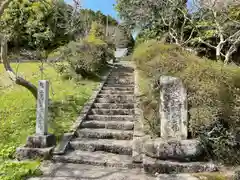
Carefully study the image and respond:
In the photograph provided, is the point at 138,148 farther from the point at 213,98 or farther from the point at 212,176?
the point at 213,98

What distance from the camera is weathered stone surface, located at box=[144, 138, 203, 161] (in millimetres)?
4352

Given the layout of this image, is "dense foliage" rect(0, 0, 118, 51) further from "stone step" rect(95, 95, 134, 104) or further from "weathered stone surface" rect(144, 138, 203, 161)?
"weathered stone surface" rect(144, 138, 203, 161)

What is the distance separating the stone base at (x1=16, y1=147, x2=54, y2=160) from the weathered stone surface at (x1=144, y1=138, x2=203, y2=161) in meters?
2.23

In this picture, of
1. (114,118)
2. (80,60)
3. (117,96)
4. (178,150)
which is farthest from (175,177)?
(80,60)

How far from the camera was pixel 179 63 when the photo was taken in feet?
18.3

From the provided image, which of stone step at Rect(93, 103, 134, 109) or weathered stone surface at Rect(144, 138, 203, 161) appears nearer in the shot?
weathered stone surface at Rect(144, 138, 203, 161)

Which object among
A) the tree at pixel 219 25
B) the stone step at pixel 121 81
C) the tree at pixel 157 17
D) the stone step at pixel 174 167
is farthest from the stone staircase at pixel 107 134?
the tree at pixel 157 17

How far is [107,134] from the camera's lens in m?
6.10

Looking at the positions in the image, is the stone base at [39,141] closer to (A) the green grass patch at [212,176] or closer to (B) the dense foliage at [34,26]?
(A) the green grass patch at [212,176]

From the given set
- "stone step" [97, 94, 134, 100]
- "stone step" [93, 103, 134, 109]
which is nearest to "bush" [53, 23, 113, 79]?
"stone step" [97, 94, 134, 100]

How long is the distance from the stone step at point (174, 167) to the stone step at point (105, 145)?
984 mm

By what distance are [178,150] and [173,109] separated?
76 cm

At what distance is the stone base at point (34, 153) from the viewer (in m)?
5.17

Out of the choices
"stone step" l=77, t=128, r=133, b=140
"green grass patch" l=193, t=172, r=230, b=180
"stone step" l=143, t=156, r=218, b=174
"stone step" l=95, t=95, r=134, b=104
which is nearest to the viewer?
"green grass patch" l=193, t=172, r=230, b=180
